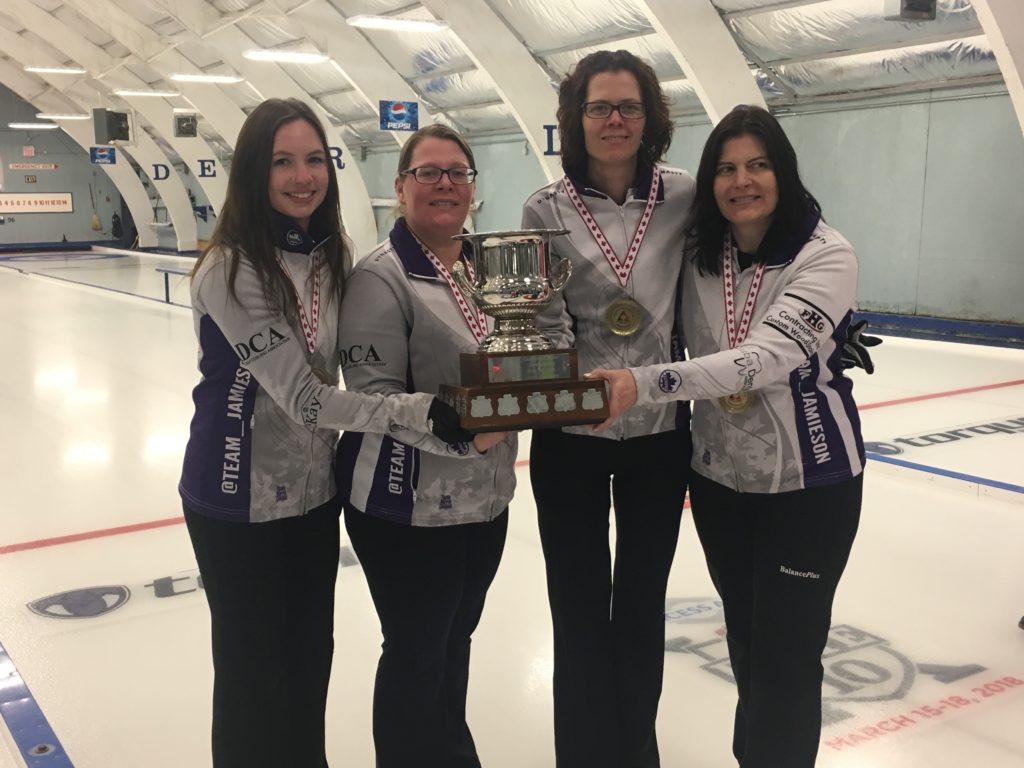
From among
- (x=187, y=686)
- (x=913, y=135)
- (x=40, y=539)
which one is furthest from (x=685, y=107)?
(x=187, y=686)

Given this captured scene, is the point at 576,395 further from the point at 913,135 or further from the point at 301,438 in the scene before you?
the point at 913,135

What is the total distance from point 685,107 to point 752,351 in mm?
14140

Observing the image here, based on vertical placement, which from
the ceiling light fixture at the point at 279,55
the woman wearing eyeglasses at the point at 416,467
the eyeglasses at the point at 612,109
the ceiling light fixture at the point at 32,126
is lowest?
the woman wearing eyeglasses at the point at 416,467

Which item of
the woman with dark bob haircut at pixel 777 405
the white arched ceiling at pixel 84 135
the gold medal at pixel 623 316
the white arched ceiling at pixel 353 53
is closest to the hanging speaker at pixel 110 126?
the white arched ceiling at pixel 353 53

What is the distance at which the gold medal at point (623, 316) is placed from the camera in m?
2.26

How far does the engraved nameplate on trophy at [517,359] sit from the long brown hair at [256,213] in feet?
1.23

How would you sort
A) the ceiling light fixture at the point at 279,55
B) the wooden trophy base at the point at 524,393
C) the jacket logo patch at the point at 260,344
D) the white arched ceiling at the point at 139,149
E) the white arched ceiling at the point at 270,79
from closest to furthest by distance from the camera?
the wooden trophy base at the point at 524,393 < the jacket logo patch at the point at 260,344 < the ceiling light fixture at the point at 279,55 < the white arched ceiling at the point at 270,79 < the white arched ceiling at the point at 139,149

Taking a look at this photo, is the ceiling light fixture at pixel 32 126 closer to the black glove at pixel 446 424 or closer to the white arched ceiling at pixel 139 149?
the white arched ceiling at pixel 139 149

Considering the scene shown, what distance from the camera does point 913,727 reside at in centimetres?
291

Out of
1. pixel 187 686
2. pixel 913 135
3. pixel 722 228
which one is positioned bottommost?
pixel 187 686

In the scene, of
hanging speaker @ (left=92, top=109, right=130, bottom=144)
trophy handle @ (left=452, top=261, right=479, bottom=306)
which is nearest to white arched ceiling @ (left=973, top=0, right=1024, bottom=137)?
trophy handle @ (left=452, top=261, right=479, bottom=306)

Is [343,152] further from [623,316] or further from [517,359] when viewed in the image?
[517,359]

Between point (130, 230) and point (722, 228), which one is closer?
point (722, 228)

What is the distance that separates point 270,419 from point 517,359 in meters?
0.57
